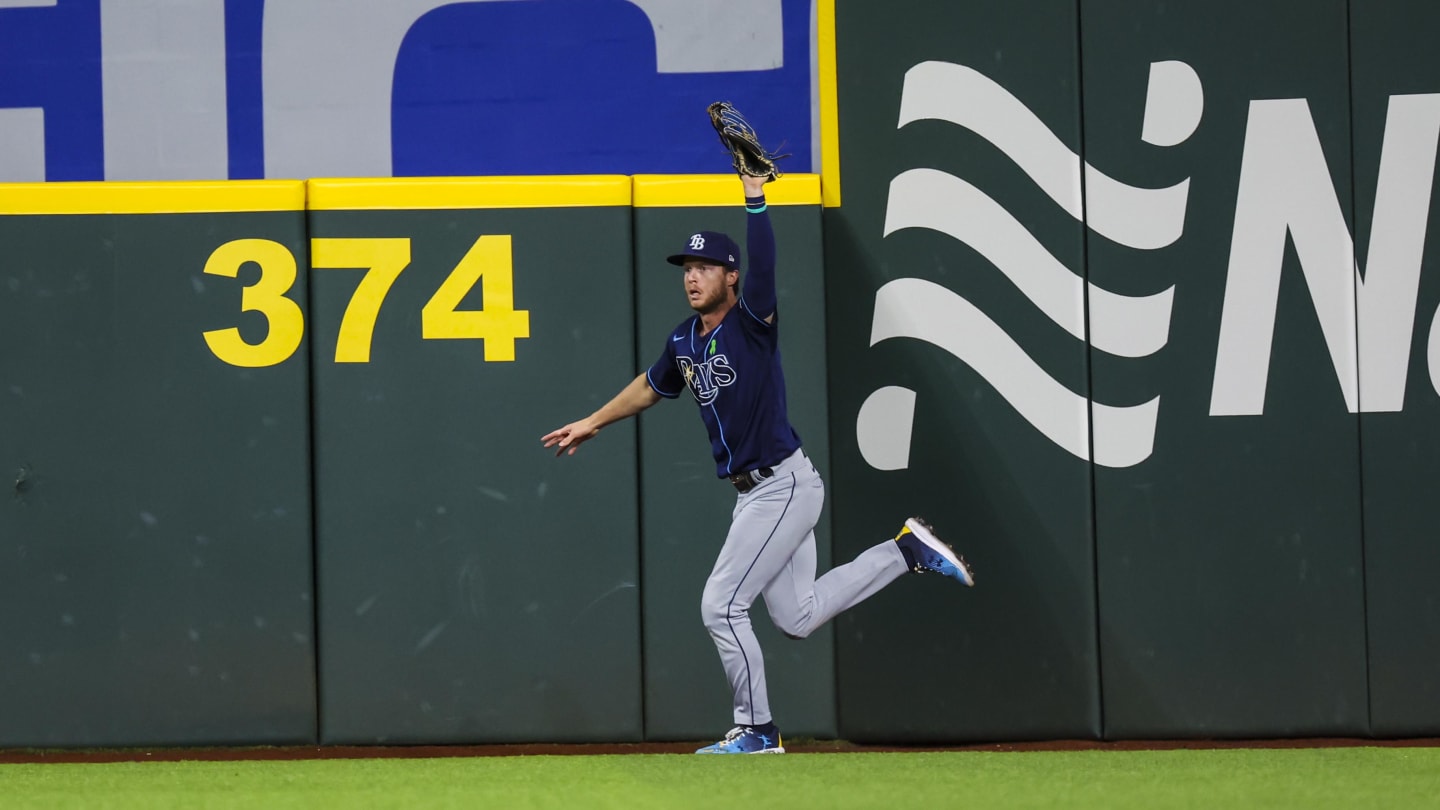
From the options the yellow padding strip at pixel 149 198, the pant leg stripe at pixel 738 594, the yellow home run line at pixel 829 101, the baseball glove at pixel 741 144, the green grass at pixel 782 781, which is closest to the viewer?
the green grass at pixel 782 781

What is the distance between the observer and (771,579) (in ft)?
15.9

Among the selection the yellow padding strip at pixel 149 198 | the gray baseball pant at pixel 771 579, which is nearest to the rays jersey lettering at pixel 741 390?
the gray baseball pant at pixel 771 579

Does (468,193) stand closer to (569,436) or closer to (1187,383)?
(569,436)

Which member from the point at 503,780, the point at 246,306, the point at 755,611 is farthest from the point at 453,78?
the point at 503,780

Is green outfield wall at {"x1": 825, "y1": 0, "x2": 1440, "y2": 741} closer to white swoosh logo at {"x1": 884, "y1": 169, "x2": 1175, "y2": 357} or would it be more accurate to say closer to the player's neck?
white swoosh logo at {"x1": 884, "y1": 169, "x2": 1175, "y2": 357}

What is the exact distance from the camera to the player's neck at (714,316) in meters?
4.88

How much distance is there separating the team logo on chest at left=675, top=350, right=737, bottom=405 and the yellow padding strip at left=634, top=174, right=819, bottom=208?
88 centimetres

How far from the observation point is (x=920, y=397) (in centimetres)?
561

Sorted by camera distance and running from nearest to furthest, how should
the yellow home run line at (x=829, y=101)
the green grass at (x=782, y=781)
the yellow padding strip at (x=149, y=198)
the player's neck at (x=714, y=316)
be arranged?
the green grass at (x=782, y=781) → the player's neck at (x=714, y=316) → the yellow padding strip at (x=149, y=198) → the yellow home run line at (x=829, y=101)

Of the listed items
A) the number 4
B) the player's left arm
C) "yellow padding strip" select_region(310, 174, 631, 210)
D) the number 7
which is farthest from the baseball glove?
the number 7

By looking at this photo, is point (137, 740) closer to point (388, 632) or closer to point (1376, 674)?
point (388, 632)

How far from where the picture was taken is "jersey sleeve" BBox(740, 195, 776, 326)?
441 centimetres

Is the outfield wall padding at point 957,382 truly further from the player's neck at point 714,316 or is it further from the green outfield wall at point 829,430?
the player's neck at point 714,316

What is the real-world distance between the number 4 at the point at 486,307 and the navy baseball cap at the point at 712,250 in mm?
975
